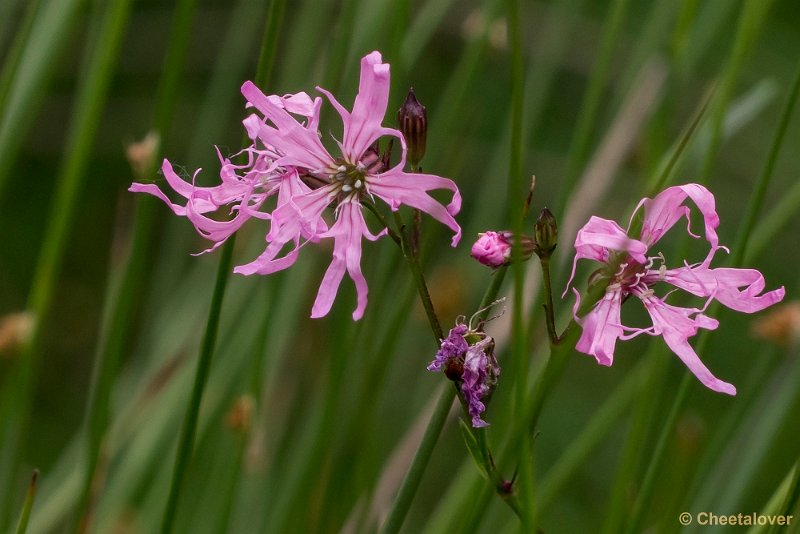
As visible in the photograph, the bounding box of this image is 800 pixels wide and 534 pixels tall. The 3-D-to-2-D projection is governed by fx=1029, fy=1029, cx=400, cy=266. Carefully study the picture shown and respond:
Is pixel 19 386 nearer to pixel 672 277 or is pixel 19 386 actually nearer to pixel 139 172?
pixel 139 172

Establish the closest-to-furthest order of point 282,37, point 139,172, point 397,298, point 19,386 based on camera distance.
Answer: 1. point 139,172
2. point 19,386
3. point 397,298
4. point 282,37

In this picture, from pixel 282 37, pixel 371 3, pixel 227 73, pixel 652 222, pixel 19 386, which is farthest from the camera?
pixel 282 37

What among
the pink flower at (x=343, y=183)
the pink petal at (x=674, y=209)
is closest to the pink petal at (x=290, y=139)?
the pink flower at (x=343, y=183)

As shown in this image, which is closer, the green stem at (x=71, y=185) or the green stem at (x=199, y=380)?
the green stem at (x=199, y=380)

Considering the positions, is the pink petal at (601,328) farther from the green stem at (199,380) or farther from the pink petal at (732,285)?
the green stem at (199,380)

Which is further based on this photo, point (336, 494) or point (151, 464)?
point (151, 464)

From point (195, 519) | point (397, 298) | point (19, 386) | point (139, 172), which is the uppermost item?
point (139, 172)

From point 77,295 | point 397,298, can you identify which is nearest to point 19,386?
point 397,298
